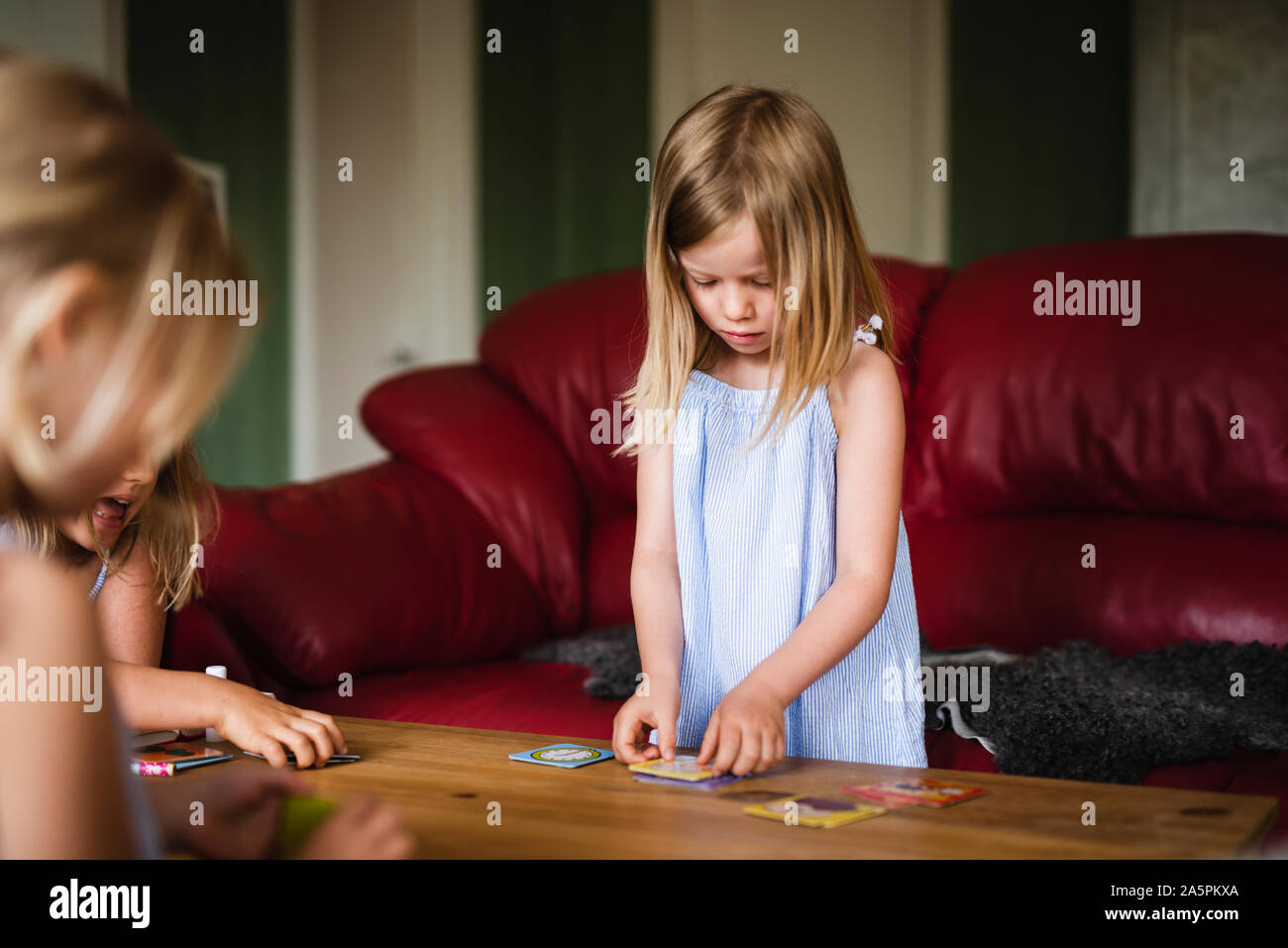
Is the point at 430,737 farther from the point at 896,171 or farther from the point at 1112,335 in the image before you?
the point at 896,171

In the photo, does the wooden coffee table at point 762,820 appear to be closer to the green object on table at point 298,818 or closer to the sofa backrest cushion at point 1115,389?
the green object on table at point 298,818

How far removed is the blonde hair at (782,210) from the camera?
4.34 feet

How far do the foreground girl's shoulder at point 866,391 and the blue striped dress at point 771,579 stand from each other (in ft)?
0.14

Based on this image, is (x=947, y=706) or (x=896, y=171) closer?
(x=947, y=706)

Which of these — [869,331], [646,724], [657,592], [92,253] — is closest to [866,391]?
[869,331]

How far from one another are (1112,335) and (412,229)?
9.80 ft

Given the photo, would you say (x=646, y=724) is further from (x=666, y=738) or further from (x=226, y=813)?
(x=226, y=813)

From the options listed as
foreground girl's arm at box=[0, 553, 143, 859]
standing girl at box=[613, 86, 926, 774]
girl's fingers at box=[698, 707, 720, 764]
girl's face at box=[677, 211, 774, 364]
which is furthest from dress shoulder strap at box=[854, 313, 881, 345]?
foreground girl's arm at box=[0, 553, 143, 859]

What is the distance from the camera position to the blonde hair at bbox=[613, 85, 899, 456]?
1324mm

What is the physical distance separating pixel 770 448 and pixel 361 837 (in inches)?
33.7

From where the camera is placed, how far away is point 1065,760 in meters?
1.52

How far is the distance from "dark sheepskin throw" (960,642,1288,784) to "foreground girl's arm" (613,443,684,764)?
18.2 inches

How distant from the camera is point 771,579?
147 cm

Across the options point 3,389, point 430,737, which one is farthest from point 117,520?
point 3,389
